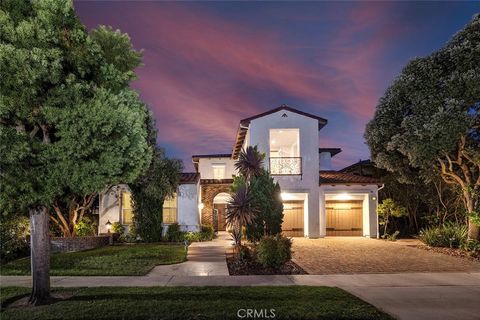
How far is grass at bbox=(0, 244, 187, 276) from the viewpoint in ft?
32.1

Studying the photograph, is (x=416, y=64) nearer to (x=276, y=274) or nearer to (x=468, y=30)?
(x=468, y=30)

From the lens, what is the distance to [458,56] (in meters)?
14.5

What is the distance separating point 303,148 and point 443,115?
755 cm

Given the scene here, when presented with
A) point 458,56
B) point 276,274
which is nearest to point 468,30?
point 458,56

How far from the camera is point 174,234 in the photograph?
18.0 metres

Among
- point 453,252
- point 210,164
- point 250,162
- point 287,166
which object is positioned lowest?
point 453,252

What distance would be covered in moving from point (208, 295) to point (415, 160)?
11765 millimetres

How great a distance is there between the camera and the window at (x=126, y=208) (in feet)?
61.8

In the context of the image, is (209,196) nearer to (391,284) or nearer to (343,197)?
(343,197)

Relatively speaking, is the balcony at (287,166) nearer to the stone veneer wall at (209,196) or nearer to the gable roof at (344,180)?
the gable roof at (344,180)

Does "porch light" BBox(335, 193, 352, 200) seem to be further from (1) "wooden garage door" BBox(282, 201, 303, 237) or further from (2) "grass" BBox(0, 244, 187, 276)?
(2) "grass" BBox(0, 244, 187, 276)

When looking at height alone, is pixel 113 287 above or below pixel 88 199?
below

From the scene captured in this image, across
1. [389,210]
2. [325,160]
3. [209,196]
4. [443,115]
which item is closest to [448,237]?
[389,210]

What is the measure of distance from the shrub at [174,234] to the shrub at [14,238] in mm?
6165
